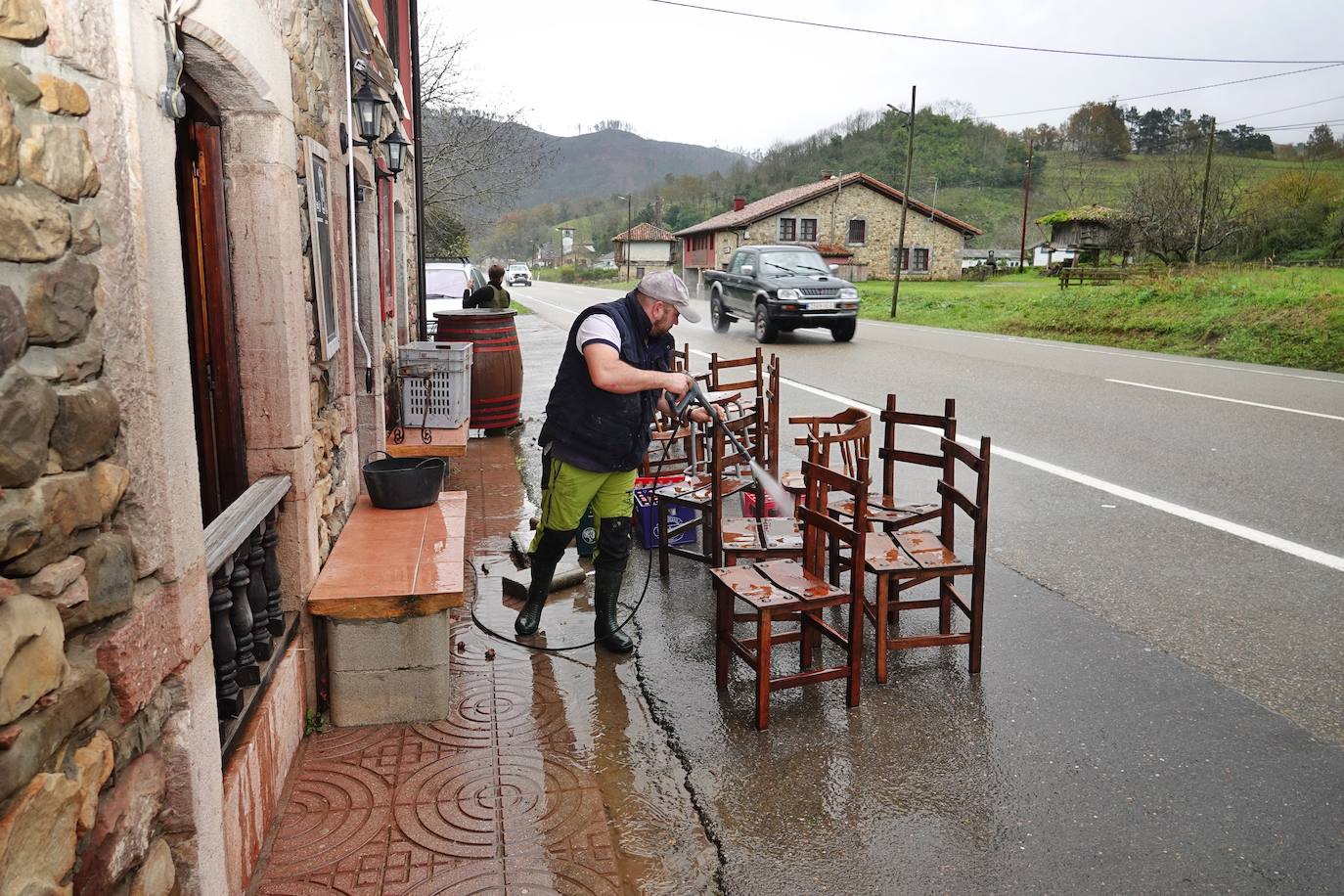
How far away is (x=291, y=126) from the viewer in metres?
3.73

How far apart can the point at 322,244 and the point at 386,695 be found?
1961 mm

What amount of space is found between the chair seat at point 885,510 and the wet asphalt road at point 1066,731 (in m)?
0.67

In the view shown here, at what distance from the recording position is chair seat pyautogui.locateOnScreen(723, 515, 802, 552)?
16.0 ft

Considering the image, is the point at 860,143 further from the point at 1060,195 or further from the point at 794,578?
the point at 794,578

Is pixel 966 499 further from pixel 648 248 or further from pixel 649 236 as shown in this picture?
pixel 648 248

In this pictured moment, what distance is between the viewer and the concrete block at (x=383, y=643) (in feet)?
12.6

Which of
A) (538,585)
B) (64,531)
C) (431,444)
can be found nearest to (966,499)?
(538,585)

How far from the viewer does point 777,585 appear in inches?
165

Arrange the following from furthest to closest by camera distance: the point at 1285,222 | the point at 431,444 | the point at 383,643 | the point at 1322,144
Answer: the point at 1322,144 → the point at 1285,222 → the point at 431,444 → the point at 383,643

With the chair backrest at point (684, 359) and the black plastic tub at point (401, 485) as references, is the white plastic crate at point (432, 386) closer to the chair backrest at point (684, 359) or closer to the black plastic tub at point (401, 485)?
the chair backrest at point (684, 359)

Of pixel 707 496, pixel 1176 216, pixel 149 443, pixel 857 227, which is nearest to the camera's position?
pixel 149 443

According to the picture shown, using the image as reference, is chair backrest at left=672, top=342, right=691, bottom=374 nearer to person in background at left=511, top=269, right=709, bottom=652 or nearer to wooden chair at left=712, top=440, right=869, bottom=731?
person in background at left=511, top=269, right=709, bottom=652

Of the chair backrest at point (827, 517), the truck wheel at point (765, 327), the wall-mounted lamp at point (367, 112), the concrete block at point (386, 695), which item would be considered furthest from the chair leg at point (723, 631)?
the truck wheel at point (765, 327)

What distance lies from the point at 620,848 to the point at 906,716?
4.75 feet
